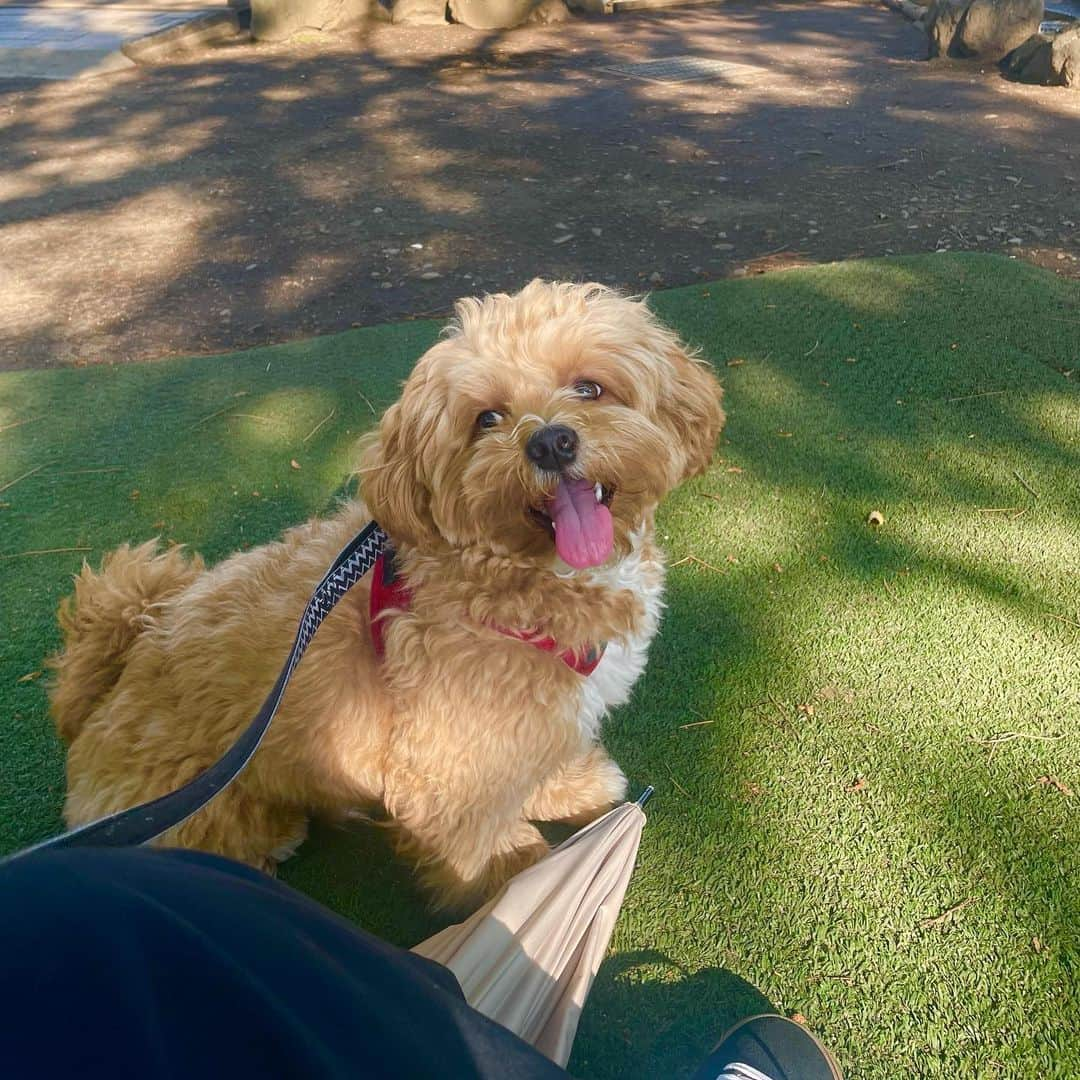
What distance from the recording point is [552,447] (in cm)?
191

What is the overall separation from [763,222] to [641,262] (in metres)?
1.31

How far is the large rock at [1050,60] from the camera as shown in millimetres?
9328

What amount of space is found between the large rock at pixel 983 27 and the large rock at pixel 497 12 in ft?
21.1

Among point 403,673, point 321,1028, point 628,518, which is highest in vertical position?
point 321,1028

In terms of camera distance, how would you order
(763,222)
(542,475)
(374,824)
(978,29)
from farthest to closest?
(978,29), (763,222), (374,824), (542,475)

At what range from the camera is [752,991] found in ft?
6.82

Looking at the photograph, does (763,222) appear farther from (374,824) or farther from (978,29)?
(978,29)

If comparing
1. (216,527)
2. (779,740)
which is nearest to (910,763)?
(779,740)

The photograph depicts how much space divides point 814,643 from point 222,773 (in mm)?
2072

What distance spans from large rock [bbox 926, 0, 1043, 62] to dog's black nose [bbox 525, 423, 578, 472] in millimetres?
11858

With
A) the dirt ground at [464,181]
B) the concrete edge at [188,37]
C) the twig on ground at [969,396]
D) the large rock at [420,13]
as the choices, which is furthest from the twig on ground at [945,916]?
the large rock at [420,13]

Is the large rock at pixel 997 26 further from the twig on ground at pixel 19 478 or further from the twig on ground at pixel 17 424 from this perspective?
the twig on ground at pixel 19 478

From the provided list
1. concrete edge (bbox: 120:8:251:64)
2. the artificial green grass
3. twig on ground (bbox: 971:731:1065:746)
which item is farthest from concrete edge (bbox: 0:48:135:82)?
twig on ground (bbox: 971:731:1065:746)

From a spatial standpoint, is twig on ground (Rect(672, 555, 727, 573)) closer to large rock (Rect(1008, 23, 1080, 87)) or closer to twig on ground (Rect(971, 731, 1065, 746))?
twig on ground (Rect(971, 731, 1065, 746))
